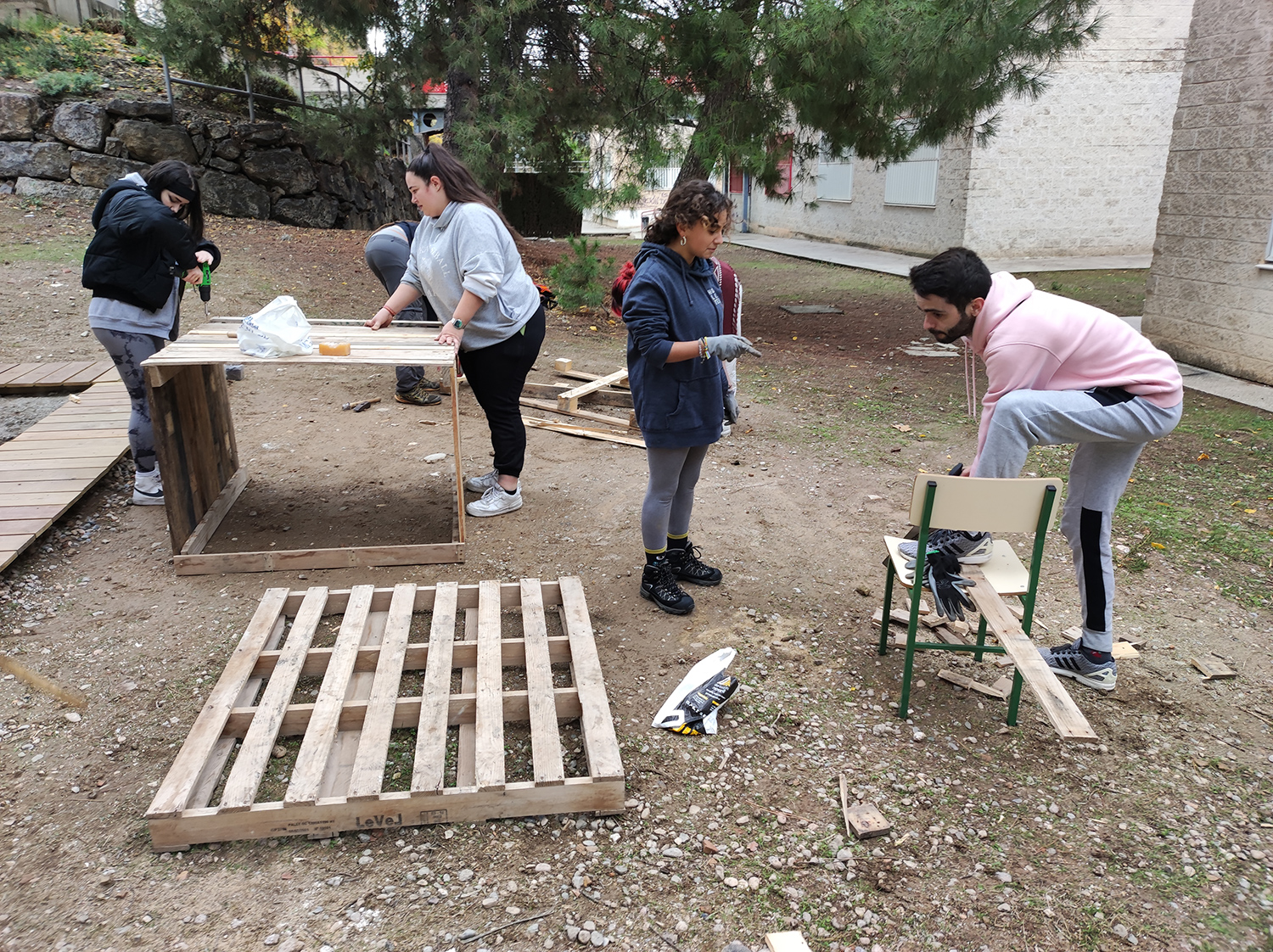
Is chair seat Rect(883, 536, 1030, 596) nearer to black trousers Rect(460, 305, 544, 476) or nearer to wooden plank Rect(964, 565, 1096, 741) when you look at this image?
wooden plank Rect(964, 565, 1096, 741)

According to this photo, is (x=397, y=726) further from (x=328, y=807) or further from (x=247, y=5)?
(x=247, y=5)

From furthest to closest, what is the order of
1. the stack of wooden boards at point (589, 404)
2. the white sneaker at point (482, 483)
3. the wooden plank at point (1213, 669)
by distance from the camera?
the stack of wooden boards at point (589, 404)
the white sneaker at point (482, 483)
the wooden plank at point (1213, 669)

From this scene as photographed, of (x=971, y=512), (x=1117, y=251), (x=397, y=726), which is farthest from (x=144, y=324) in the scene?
(x=1117, y=251)

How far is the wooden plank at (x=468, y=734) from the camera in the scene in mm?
2473

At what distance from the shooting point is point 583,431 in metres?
5.81

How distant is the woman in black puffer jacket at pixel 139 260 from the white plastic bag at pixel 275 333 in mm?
614

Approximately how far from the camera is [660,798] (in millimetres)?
2502

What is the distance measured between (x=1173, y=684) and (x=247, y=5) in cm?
1043

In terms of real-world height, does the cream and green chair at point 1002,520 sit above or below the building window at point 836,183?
below

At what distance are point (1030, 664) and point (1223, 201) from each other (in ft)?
22.3

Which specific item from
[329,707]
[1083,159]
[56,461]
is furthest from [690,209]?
[1083,159]

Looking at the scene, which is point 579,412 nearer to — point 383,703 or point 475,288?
point 475,288

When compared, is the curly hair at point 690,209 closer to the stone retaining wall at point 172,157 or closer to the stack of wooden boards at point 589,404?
the stack of wooden boards at point 589,404

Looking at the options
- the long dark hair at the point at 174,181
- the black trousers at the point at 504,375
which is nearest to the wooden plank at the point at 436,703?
the black trousers at the point at 504,375
